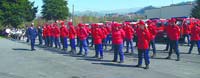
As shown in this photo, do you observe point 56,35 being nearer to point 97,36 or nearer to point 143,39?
point 97,36

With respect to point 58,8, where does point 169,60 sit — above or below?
below

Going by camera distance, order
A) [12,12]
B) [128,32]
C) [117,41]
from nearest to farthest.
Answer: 1. [117,41]
2. [128,32]
3. [12,12]

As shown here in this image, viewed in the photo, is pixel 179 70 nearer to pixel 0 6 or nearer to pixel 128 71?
pixel 128 71

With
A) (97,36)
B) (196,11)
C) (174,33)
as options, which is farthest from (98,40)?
(196,11)

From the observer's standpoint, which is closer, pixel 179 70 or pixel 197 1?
pixel 179 70

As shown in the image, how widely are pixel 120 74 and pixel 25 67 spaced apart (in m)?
4.33

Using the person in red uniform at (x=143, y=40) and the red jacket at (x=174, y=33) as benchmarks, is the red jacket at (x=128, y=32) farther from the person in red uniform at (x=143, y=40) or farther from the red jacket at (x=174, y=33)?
the person in red uniform at (x=143, y=40)

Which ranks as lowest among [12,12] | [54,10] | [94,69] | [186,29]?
[94,69]

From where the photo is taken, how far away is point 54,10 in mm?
76812

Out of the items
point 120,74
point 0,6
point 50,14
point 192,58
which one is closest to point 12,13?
point 0,6

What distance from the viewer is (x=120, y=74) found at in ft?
48.6

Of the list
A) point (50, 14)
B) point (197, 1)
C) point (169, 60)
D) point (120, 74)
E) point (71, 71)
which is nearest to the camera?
point (120, 74)

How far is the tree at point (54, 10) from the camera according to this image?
252 ft

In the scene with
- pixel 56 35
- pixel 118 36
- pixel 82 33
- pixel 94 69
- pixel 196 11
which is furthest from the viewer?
pixel 196 11
